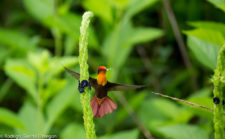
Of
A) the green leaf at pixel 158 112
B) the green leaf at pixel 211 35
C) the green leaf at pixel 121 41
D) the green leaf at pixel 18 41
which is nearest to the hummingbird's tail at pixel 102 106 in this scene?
the green leaf at pixel 211 35

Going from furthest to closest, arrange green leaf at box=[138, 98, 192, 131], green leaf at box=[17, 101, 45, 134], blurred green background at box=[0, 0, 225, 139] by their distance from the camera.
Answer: green leaf at box=[138, 98, 192, 131] < green leaf at box=[17, 101, 45, 134] < blurred green background at box=[0, 0, 225, 139]

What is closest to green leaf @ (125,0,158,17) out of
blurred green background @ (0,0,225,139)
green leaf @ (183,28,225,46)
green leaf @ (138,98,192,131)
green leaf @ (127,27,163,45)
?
blurred green background @ (0,0,225,139)

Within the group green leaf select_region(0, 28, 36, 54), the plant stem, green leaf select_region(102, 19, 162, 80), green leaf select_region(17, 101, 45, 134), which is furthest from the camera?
green leaf select_region(0, 28, 36, 54)

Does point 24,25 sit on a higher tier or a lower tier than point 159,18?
higher

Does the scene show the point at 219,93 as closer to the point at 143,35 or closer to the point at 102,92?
the point at 102,92

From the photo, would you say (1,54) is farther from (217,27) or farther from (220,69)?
(220,69)

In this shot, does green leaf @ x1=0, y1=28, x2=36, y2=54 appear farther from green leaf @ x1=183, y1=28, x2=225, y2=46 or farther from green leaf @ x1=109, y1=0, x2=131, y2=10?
green leaf @ x1=183, y1=28, x2=225, y2=46

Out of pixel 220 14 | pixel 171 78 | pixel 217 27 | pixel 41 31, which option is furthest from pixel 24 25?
pixel 217 27

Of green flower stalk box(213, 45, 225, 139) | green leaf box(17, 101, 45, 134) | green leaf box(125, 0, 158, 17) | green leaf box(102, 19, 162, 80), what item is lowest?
green flower stalk box(213, 45, 225, 139)
